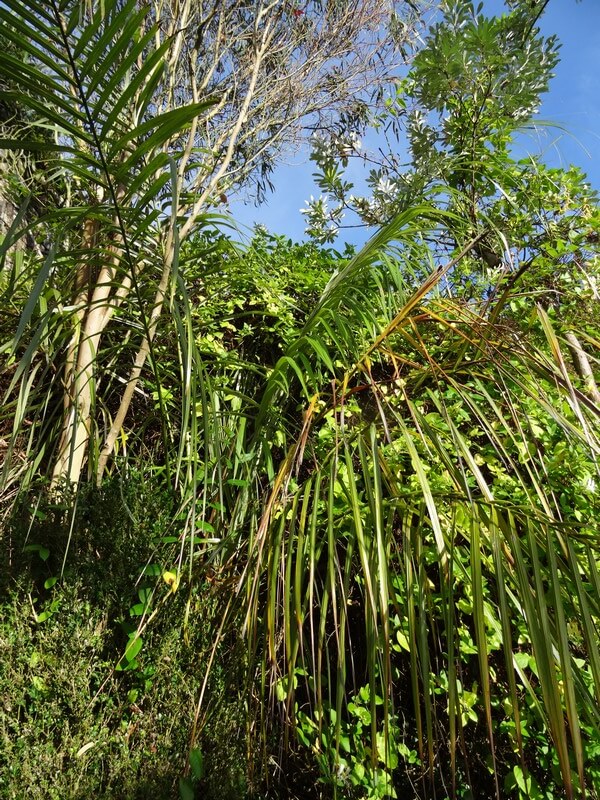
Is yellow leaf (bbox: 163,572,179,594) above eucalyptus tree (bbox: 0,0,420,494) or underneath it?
underneath

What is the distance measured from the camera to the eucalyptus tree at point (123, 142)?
933mm

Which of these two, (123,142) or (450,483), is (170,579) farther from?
(123,142)

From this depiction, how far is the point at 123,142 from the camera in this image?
97 centimetres

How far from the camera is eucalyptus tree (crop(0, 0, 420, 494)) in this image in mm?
933

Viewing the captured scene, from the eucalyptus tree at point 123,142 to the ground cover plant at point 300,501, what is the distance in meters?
0.02

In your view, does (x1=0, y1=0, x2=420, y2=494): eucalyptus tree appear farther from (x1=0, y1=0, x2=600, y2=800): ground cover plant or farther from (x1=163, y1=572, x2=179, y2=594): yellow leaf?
(x1=163, y1=572, x2=179, y2=594): yellow leaf

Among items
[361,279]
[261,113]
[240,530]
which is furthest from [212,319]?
[261,113]

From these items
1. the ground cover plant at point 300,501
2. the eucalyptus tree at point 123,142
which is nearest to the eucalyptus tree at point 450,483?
the ground cover plant at point 300,501

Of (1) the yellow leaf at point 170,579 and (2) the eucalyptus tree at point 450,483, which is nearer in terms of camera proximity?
→ (2) the eucalyptus tree at point 450,483

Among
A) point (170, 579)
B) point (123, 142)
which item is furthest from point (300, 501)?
point (123, 142)

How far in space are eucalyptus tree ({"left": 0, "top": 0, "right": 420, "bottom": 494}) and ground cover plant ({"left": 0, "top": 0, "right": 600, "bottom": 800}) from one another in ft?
0.05

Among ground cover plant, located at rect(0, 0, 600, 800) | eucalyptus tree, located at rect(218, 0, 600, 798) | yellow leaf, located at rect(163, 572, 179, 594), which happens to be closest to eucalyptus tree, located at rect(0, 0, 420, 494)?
ground cover plant, located at rect(0, 0, 600, 800)

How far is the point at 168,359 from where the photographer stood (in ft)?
6.33

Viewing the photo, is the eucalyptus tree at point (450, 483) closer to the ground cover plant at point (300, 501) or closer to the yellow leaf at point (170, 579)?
the ground cover plant at point (300, 501)
